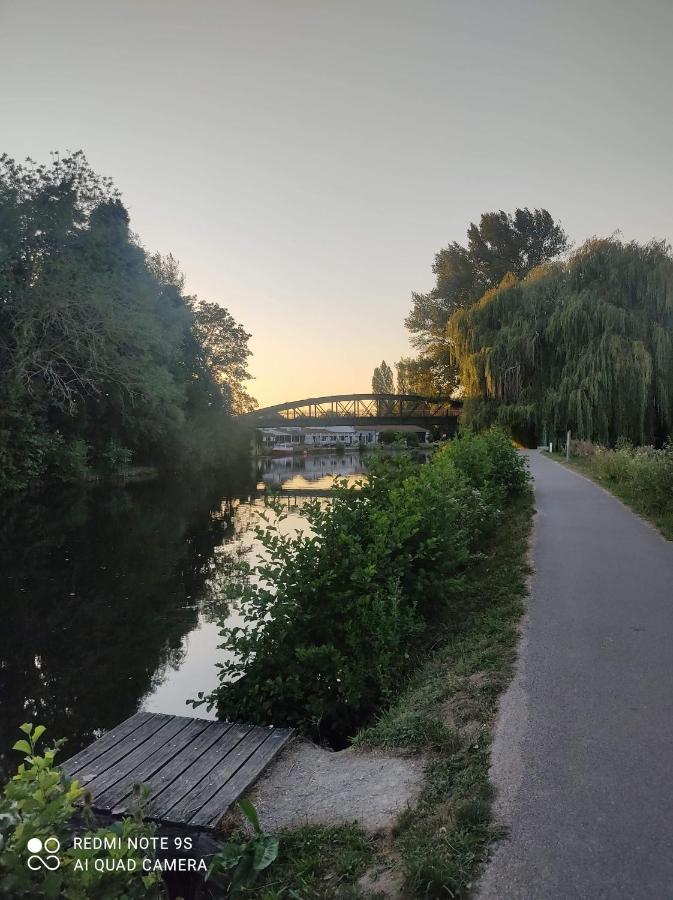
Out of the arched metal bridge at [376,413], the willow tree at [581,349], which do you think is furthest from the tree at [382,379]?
the willow tree at [581,349]

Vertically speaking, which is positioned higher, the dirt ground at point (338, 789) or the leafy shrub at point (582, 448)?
the leafy shrub at point (582, 448)

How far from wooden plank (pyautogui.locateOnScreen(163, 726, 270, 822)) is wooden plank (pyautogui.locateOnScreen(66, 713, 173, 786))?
2.48ft

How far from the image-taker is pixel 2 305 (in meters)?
23.8

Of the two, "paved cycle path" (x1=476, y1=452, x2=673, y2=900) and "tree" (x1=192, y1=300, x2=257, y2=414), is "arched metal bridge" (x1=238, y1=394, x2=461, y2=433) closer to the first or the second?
"tree" (x1=192, y1=300, x2=257, y2=414)

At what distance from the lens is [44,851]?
203cm

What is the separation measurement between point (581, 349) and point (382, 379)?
307 feet

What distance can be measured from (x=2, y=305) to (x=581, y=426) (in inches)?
944

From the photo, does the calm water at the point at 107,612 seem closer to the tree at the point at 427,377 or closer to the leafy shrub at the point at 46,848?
the leafy shrub at the point at 46,848

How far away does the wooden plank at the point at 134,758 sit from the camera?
4.04 metres

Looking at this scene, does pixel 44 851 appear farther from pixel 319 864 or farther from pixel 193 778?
pixel 193 778

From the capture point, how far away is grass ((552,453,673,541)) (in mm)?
10518

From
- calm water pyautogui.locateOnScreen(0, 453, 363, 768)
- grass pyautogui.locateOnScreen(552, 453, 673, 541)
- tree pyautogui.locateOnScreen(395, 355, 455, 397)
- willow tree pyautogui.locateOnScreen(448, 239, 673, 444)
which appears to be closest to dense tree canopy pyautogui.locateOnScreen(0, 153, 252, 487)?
calm water pyautogui.locateOnScreen(0, 453, 363, 768)

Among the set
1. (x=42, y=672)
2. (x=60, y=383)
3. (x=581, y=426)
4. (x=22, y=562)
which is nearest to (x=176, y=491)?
(x=60, y=383)

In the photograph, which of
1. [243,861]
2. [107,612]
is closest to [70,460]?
[107,612]
